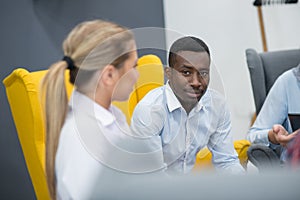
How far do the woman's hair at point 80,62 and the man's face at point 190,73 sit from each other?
200 mm

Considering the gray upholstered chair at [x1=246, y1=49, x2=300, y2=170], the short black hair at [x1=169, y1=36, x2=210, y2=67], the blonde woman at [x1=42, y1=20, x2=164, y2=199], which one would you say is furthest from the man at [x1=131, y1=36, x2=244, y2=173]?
the gray upholstered chair at [x1=246, y1=49, x2=300, y2=170]

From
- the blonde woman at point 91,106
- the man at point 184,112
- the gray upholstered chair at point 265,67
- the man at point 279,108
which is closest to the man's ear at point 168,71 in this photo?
the man at point 184,112

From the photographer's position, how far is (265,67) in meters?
2.24

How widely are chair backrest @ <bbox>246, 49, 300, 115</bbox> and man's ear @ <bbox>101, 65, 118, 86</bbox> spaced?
Answer: 1.43 m

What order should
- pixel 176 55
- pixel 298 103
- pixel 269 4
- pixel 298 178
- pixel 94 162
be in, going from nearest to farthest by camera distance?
pixel 298 178 → pixel 94 162 → pixel 176 55 → pixel 298 103 → pixel 269 4

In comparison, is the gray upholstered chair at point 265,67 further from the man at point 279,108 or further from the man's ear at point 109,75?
the man's ear at point 109,75

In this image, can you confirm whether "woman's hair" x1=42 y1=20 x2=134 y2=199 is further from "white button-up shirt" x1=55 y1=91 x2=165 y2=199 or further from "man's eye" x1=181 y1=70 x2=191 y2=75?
"man's eye" x1=181 y1=70 x2=191 y2=75

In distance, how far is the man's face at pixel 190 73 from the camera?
1.00m

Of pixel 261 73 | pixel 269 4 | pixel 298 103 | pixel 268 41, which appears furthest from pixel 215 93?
pixel 268 41

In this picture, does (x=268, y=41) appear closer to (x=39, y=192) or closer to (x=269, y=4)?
(x=269, y=4)

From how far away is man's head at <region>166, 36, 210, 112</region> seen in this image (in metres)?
1.00

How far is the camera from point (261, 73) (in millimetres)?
2180

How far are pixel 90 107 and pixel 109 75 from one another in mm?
62

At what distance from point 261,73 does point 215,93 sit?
1.10 m
